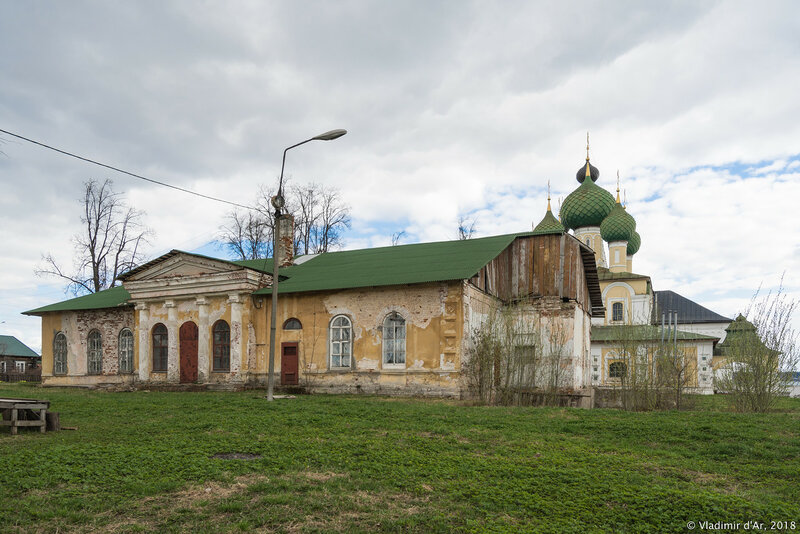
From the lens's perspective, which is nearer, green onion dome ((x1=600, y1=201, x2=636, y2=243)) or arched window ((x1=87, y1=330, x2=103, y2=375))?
arched window ((x1=87, y1=330, x2=103, y2=375))

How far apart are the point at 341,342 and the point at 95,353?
12.4 meters

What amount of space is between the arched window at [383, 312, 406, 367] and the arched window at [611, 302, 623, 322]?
28.6 meters

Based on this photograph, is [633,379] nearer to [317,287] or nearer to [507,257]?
[507,257]

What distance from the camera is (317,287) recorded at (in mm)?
20172

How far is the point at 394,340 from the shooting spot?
1950 cm

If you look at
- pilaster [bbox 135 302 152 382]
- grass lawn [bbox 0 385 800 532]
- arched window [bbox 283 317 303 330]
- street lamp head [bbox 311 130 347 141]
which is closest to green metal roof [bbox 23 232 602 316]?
arched window [bbox 283 317 303 330]

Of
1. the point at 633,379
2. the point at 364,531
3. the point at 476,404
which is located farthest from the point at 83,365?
the point at 364,531

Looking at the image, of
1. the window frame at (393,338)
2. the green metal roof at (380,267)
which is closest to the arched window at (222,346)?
the green metal roof at (380,267)

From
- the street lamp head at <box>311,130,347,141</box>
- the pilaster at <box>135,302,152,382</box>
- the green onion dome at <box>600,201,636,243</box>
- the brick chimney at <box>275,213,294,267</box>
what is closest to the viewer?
the street lamp head at <box>311,130,347,141</box>

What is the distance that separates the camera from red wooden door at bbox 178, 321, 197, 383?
2220cm

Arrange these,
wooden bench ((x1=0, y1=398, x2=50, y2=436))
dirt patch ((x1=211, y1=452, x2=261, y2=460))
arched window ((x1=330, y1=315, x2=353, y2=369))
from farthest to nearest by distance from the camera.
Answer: arched window ((x1=330, y1=315, x2=353, y2=369)) → wooden bench ((x1=0, y1=398, x2=50, y2=436)) → dirt patch ((x1=211, y1=452, x2=261, y2=460))

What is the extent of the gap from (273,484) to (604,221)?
41.6 meters

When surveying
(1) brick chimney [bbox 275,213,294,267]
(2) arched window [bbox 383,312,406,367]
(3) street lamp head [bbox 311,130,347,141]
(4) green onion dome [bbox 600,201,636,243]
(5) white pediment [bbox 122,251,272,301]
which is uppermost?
(4) green onion dome [bbox 600,201,636,243]

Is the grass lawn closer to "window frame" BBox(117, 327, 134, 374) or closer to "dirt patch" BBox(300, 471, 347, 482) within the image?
"dirt patch" BBox(300, 471, 347, 482)
